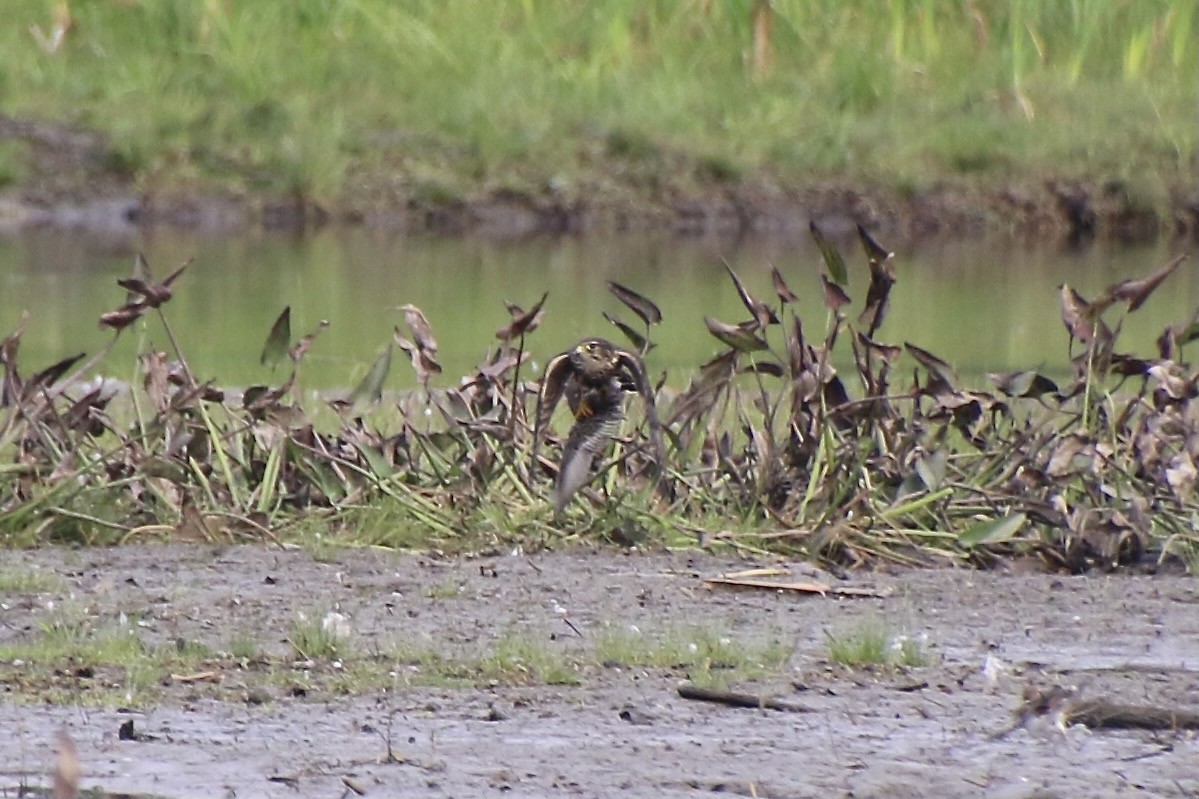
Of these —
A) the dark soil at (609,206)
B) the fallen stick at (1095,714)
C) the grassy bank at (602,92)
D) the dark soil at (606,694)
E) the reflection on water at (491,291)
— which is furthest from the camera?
the grassy bank at (602,92)

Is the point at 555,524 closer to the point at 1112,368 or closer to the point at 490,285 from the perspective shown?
the point at 1112,368

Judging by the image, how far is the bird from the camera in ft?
17.8

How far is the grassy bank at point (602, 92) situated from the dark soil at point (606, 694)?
1163cm

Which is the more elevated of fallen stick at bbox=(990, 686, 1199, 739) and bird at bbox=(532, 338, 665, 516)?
bird at bbox=(532, 338, 665, 516)

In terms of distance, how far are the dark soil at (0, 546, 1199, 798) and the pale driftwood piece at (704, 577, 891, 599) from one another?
3 centimetres

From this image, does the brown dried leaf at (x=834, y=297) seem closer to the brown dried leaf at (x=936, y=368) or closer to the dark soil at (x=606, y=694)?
the brown dried leaf at (x=936, y=368)

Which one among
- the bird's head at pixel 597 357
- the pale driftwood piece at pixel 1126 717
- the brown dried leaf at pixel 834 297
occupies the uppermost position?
the brown dried leaf at pixel 834 297

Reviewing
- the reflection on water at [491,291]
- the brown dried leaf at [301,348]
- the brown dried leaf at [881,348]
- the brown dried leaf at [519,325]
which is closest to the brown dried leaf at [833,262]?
the brown dried leaf at [881,348]

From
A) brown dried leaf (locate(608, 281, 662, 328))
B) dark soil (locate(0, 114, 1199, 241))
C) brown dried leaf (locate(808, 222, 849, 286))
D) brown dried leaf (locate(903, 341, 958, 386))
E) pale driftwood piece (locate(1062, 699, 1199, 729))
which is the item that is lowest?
pale driftwood piece (locate(1062, 699, 1199, 729))

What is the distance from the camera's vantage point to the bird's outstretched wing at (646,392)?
5.41 m

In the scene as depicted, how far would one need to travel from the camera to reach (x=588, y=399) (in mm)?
5516

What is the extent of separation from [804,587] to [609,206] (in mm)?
11952

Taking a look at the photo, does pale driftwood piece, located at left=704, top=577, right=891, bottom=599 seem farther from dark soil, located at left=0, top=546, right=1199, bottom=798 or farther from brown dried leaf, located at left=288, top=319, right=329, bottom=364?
brown dried leaf, located at left=288, top=319, right=329, bottom=364

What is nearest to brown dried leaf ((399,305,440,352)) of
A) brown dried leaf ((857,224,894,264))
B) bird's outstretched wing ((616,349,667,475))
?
bird's outstretched wing ((616,349,667,475))
